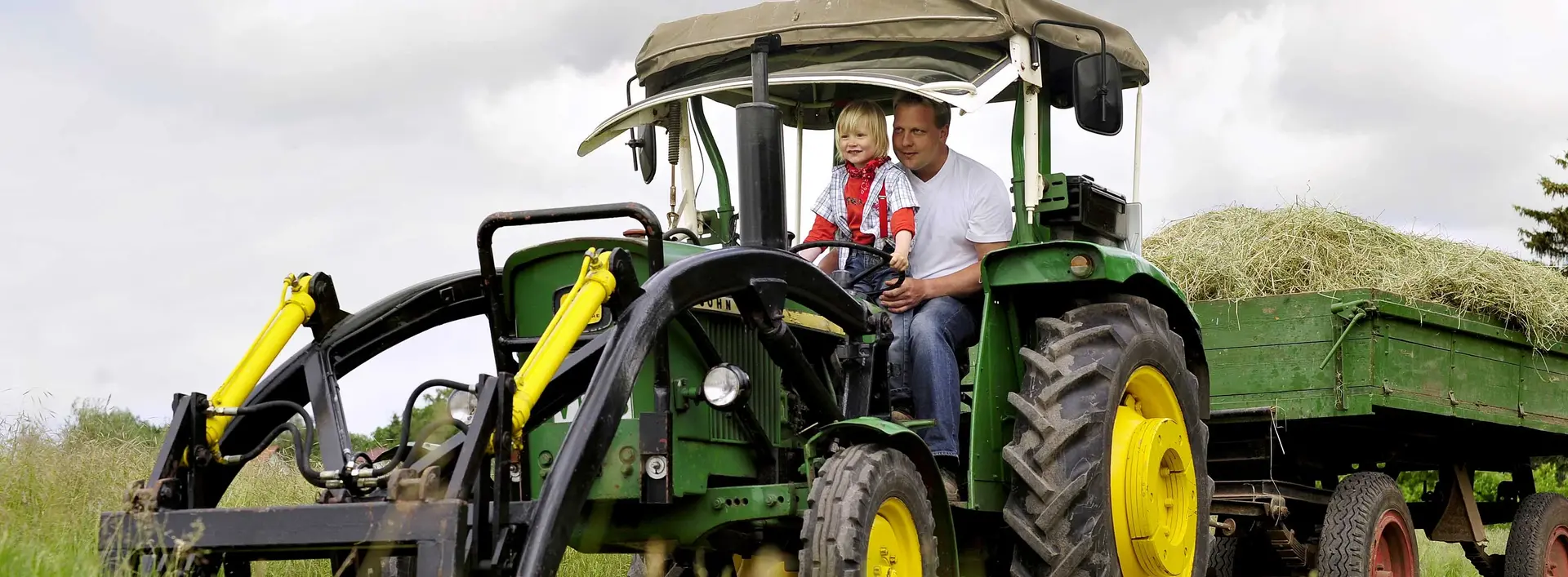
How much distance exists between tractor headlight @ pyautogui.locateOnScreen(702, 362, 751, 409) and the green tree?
2718 centimetres

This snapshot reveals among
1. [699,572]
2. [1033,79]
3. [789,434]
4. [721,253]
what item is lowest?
[699,572]

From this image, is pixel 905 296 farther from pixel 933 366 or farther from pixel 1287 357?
pixel 1287 357

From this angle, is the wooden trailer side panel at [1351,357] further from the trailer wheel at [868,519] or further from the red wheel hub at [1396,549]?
the trailer wheel at [868,519]

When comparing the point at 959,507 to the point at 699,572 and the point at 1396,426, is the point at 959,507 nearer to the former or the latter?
the point at 699,572

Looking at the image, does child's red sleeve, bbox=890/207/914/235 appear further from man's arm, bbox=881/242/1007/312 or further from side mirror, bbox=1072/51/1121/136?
side mirror, bbox=1072/51/1121/136

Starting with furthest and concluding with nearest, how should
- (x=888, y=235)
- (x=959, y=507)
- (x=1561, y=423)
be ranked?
(x=1561, y=423) → (x=888, y=235) → (x=959, y=507)

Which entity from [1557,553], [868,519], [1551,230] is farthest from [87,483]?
[1551,230]

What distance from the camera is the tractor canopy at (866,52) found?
6031 millimetres

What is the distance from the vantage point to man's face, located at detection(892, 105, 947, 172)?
6.26 m

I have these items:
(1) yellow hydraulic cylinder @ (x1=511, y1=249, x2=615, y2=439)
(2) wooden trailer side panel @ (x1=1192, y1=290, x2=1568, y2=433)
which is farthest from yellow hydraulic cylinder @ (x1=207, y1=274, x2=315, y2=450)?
(2) wooden trailer side panel @ (x1=1192, y1=290, x2=1568, y2=433)

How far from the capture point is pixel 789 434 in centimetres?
530

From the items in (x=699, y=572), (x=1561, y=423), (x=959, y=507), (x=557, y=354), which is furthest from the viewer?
(x=1561, y=423)

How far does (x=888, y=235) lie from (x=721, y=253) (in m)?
1.52

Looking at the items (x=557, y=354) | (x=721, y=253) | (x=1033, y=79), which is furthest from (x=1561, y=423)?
(x=557, y=354)
